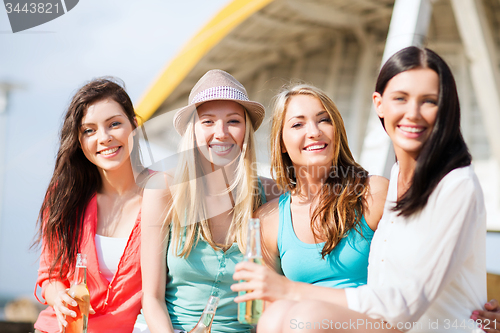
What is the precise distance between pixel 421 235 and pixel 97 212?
A: 1.90m

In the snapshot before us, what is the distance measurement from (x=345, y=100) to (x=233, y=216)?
1062cm

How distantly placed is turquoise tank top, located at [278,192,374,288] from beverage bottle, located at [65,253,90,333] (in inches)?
38.9

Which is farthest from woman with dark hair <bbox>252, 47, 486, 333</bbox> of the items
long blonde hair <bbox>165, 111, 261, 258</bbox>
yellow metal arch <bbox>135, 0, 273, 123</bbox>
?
yellow metal arch <bbox>135, 0, 273, 123</bbox>

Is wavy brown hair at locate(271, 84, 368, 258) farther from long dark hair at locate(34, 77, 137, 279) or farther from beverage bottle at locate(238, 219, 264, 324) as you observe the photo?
long dark hair at locate(34, 77, 137, 279)

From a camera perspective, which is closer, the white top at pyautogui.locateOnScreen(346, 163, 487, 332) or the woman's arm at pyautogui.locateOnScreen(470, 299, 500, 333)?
the white top at pyautogui.locateOnScreen(346, 163, 487, 332)

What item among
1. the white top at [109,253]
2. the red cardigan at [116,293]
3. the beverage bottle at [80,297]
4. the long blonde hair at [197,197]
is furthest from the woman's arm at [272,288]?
the white top at [109,253]

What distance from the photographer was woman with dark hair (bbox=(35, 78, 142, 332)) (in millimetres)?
2406

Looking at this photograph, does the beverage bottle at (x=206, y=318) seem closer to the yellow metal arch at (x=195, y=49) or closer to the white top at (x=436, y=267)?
the white top at (x=436, y=267)

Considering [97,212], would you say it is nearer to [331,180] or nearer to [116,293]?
[116,293]

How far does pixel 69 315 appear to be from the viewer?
2.07 meters

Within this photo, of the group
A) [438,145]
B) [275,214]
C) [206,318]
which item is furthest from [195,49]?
[438,145]

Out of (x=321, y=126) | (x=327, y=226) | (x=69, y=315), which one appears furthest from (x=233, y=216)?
(x=69, y=315)

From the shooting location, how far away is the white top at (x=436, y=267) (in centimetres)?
155

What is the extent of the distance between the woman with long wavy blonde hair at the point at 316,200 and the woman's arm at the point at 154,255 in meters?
0.55
